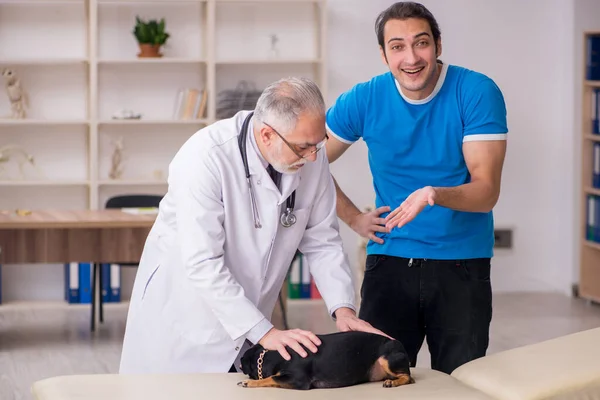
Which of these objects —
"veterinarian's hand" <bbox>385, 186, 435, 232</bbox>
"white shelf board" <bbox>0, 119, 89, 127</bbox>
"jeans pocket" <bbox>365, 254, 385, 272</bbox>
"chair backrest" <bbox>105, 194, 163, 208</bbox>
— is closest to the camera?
"veterinarian's hand" <bbox>385, 186, 435, 232</bbox>

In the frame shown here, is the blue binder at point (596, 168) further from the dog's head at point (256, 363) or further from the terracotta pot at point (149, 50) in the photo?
the dog's head at point (256, 363)

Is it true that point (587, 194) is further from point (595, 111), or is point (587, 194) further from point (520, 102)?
point (520, 102)

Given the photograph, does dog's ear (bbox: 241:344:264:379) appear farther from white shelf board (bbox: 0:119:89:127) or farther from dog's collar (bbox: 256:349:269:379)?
white shelf board (bbox: 0:119:89:127)

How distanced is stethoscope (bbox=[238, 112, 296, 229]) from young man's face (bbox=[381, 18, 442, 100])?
42 centimetres

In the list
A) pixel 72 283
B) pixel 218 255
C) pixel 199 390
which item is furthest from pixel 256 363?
pixel 72 283

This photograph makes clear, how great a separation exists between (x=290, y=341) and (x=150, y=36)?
4051mm

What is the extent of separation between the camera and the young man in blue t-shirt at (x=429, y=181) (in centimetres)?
246

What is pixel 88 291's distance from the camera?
6.02m

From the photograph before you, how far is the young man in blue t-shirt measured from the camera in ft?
8.05

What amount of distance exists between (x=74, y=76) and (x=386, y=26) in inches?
154

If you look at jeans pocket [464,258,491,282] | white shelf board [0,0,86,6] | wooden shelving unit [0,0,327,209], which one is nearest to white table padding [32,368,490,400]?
jeans pocket [464,258,491,282]

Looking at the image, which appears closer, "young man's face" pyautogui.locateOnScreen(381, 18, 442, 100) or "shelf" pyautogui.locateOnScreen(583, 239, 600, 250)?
"young man's face" pyautogui.locateOnScreen(381, 18, 442, 100)

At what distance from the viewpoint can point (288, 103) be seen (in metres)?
2.10

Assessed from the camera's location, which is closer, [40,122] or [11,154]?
[40,122]
